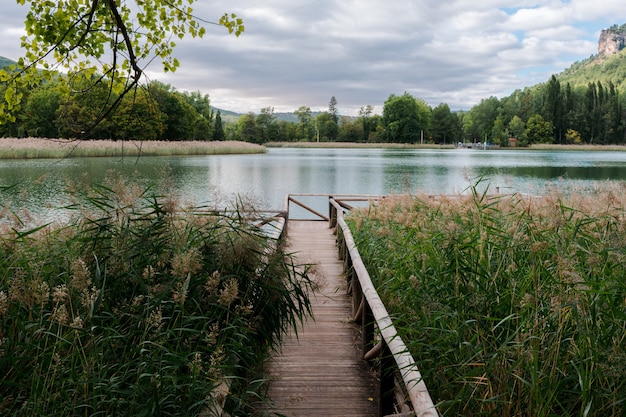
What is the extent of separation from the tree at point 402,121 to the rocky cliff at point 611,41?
486 ft

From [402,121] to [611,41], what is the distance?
158209 millimetres

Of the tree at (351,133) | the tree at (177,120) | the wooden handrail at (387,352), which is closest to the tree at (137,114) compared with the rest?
the wooden handrail at (387,352)

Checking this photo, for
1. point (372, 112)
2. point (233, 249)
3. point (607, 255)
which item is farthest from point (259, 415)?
point (372, 112)

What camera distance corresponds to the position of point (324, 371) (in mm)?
3658

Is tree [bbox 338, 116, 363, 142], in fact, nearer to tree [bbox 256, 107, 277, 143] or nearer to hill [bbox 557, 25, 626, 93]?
A: tree [bbox 256, 107, 277, 143]

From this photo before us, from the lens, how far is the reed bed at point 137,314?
198cm

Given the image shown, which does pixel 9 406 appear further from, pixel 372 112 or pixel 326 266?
pixel 372 112

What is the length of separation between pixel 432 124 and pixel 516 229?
322ft

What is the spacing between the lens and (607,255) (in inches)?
106

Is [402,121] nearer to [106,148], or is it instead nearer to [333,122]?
[333,122]

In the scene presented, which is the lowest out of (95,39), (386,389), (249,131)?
(386,389)

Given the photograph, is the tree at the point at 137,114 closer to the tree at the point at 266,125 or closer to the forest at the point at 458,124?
the forest at the point at 458,124

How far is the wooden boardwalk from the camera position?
10.3 feet

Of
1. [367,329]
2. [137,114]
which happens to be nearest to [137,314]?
[367,329]
